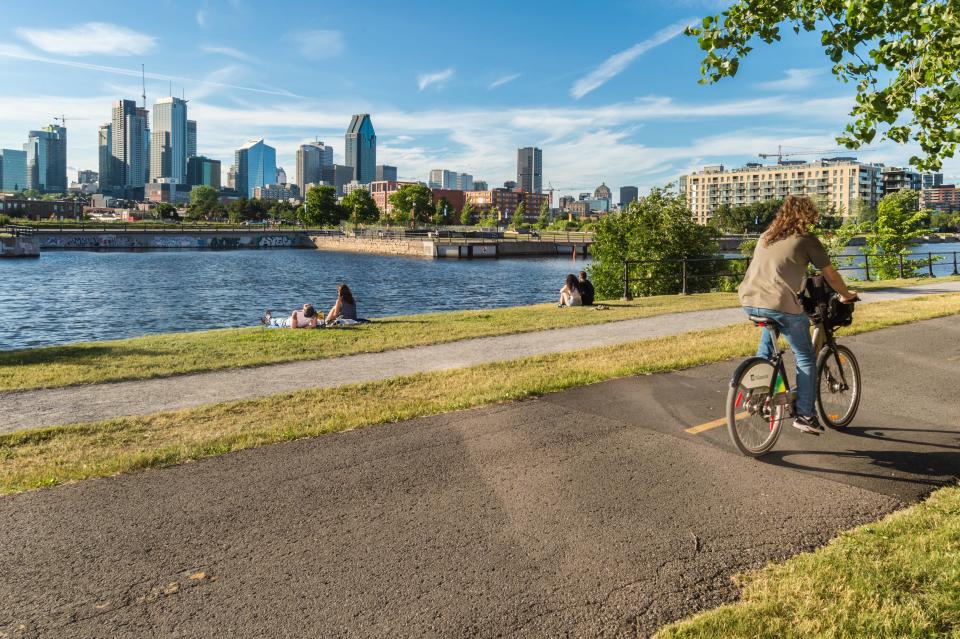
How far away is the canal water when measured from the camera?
109 feet

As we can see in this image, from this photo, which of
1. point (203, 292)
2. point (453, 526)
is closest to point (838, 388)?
point (453, 526)

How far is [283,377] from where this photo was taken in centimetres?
980

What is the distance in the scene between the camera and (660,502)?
491 centimetres

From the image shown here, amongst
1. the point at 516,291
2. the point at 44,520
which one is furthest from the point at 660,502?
the point at 516,291

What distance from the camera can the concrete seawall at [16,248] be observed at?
291ft

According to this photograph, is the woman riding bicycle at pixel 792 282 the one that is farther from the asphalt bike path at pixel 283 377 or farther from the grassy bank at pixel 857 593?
the asphalt bike path at pixel 283 377

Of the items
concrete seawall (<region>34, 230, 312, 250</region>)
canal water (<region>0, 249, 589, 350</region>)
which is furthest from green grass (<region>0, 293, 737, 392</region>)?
concrete seawall (<region>34, 230, 312, 250</region>)

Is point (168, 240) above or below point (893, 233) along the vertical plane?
above

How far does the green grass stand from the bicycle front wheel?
23.6ft

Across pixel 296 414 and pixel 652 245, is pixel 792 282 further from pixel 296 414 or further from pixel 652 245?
pixel 652 245

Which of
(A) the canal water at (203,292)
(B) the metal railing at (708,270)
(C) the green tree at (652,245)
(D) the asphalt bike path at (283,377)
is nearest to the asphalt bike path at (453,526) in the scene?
(D) the asphalt bike path at (283,377)

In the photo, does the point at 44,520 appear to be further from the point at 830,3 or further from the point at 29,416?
the point at 830,3

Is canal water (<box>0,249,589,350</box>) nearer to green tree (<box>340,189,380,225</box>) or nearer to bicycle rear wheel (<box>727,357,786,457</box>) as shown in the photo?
bicycle rear wheel (<box>727,357,786,457</box>)

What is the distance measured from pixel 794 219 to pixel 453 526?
12.2ft
